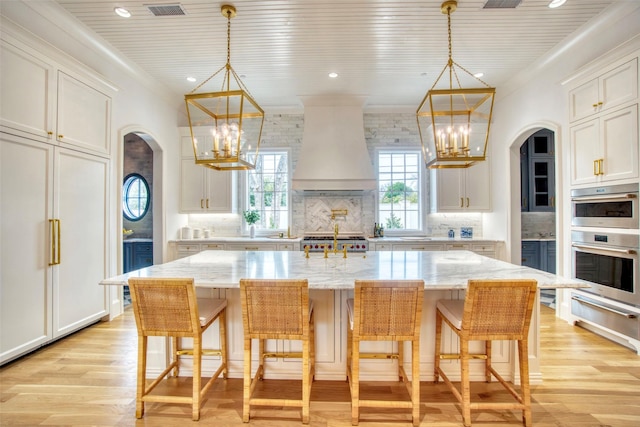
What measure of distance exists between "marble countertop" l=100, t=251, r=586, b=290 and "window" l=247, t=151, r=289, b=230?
8.48 ft

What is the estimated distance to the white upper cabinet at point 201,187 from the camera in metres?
5.07

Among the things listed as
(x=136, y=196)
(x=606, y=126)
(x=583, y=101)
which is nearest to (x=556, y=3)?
(x=583, y=101)

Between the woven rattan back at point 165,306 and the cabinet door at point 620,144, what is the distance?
12.6ft

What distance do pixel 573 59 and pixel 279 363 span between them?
453 cm

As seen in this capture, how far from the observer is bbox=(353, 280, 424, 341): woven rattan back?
1.67 metres

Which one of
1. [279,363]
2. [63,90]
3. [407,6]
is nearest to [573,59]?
[407,6]

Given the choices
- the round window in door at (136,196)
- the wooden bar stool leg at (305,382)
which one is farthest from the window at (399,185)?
the round window in door at (136,196)

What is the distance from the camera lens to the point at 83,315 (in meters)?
3.17

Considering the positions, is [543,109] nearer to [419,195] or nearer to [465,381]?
[419,195]

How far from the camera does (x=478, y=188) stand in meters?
4.91

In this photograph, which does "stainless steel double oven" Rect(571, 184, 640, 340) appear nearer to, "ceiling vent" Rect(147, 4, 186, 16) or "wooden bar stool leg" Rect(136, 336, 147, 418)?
"wooden bar stool leg" Rect(136, 336, 147, 418)

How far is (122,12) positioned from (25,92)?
1131 millimetres

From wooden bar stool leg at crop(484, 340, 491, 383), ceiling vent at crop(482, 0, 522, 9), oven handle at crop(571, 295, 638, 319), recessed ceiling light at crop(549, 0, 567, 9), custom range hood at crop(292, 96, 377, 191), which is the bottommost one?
wooden bar stool leg at crop(484, 340, 491, 383)

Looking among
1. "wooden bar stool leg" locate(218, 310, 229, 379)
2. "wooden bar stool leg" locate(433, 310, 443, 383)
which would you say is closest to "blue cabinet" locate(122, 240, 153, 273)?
"wooden bar stool leg" locate(218, 310, 229, 379)
